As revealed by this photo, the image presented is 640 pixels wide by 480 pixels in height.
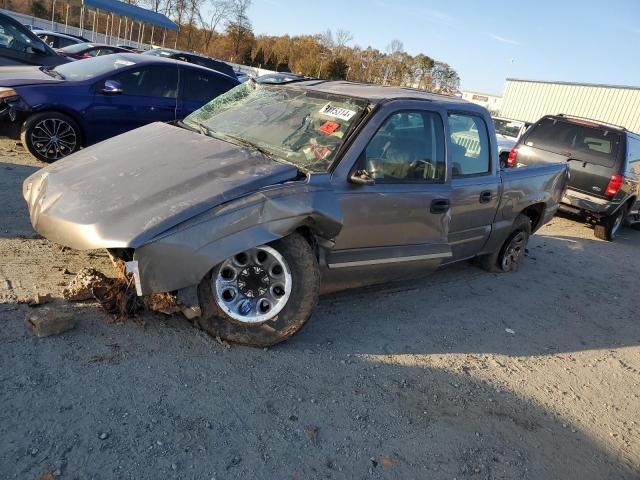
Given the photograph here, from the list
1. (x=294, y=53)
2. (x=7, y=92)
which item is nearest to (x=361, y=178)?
(x=7, y=92)

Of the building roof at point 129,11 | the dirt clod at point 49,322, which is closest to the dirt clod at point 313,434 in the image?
the dirt clod at point 49,322

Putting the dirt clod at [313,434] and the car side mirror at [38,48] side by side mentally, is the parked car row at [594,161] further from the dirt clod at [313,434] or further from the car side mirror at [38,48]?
the car side mirror at [38,48]

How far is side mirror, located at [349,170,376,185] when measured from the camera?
A: 341 cm

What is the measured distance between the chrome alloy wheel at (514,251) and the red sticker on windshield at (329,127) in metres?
3.06

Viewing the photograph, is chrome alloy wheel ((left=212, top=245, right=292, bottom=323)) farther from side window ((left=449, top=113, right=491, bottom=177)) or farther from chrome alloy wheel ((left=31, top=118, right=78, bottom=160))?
chrome alloy wheel ((left=31, top=118, right=78, bottom=160))

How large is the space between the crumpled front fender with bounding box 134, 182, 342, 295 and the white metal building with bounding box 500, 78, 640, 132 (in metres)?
25.7

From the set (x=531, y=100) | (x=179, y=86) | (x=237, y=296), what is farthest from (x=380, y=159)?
(x=531, y=100)

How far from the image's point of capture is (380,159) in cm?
368

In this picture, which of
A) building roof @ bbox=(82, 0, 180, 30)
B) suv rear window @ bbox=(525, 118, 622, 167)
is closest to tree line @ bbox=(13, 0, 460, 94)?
building roof @ bbox=(82, 0, 180, 30)

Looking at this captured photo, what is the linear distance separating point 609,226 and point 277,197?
802cm

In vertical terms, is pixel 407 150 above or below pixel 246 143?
above

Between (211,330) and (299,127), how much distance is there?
1672 mm

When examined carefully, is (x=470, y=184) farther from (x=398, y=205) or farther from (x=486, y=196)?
(x=398, y=205)

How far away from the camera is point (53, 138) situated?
6.42 meters
